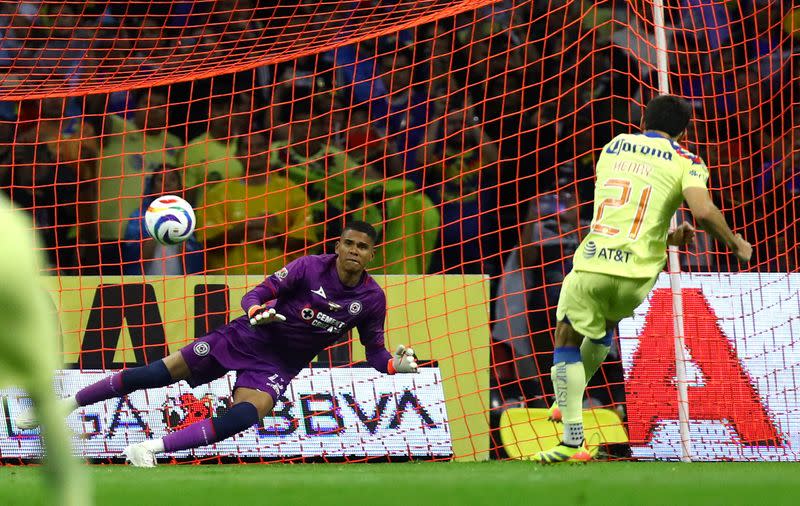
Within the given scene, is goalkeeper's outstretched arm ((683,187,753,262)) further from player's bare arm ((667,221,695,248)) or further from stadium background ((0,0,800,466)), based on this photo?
stadium background ((0,0,800,466))

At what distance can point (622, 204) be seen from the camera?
230 inches

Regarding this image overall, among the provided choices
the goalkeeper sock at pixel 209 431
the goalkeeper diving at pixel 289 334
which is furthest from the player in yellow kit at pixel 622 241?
the goalkeeper sock at pixel 209 431

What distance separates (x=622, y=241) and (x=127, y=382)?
325cm

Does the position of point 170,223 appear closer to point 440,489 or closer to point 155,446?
point 155,446

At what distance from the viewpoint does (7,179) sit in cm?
946

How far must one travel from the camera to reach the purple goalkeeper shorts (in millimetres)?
7141

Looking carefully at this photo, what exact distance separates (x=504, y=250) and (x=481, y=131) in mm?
1050

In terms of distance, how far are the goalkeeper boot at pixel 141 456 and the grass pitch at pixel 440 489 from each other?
157cm

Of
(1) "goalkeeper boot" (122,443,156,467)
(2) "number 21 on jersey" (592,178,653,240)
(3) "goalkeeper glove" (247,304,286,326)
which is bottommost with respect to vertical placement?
(1) "goalkeeper boot" (122,443,156,467)

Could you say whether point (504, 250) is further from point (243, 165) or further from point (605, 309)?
point (605, 309)

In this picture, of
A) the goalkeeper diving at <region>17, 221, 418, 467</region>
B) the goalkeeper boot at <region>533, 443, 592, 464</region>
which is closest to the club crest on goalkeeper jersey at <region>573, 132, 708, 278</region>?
the goalkeeper boot at <region>533, 443, 592, 464</region>

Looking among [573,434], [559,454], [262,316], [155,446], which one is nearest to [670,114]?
[573,434]

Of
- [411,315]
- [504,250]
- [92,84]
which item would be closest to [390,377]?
[411,315]

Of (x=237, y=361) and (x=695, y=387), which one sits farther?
(x=695, y=387)
